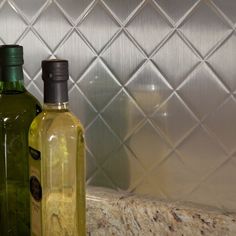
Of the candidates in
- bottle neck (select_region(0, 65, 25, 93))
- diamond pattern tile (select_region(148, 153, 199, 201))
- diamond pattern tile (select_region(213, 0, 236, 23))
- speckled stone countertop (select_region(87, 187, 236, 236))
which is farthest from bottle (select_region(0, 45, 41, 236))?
diamond pattern tile (select_region(213, 0, 236, 23))

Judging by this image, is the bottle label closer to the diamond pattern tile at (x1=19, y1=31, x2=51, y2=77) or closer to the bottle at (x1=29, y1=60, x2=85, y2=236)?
the bottle at (x1=29, y1=60, x2=85, y2=236)

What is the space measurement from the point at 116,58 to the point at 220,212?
333 mm

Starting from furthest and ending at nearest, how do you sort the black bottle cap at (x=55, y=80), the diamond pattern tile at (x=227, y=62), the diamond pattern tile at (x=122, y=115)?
the diamond pattern tile at (x=122, y=115) → the diamond pattern tile at (x=227, y=62) → the black bottle cap at (x=55, y=80)

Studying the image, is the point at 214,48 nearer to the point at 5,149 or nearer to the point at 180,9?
the point at 180,9

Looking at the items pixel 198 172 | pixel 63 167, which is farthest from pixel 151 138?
pixel 63 167

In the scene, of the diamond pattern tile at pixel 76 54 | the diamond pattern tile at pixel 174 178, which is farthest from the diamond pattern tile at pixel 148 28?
the diamond pattern tile at pixel 174 178

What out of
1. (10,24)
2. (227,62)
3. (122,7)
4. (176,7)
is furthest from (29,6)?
(227,62)

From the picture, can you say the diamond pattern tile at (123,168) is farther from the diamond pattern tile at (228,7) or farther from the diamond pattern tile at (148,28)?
the diamond pattern tile at (228,7)

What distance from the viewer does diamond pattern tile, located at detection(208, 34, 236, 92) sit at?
856 millimetres

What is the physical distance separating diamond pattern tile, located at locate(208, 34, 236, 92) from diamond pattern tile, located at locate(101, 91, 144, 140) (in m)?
0.17

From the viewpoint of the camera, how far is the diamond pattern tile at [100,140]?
0.99 m

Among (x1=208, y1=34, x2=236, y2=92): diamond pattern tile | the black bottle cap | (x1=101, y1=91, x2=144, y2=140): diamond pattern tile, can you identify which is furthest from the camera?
(x1=101, y1=91, x2=144, y2=140): diamond pattern tile

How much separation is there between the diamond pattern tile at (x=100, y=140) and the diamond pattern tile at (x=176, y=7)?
0.25m

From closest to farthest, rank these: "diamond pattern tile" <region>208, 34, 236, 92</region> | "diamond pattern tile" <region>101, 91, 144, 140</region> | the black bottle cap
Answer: the black bottle cap
"diamond pattern tile" <region>208, 34, 236, 92</region>
"diamond pattern tile" <region>101, 91, 144, 140</region>
